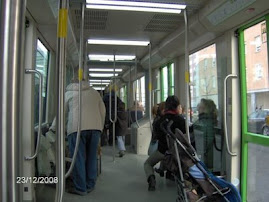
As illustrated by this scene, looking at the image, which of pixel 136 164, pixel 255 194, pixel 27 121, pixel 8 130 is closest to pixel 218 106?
pixel 255 194

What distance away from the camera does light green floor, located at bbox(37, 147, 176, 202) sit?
132 inches

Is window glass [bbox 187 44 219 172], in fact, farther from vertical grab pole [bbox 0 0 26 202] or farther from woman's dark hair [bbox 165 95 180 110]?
vertical grab pole [bbox 0 0 26 202]

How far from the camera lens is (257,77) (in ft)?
10.2

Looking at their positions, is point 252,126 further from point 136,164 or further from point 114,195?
point 136,164

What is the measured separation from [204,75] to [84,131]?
7.78 feet

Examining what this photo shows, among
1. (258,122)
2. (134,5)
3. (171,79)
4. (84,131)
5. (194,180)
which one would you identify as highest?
(134,5)

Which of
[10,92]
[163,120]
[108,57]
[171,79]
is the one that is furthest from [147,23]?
[10,92]

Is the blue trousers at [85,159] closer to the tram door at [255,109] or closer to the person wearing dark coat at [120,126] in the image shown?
the tram door at [255,109]

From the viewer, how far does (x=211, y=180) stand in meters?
2.38

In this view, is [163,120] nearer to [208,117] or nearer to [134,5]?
[208,117]

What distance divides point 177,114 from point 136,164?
1.99 m

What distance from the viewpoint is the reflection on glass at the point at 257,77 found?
297 centimetres

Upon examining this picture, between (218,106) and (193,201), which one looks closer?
(193,201)

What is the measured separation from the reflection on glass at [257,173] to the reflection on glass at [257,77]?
21 cm
